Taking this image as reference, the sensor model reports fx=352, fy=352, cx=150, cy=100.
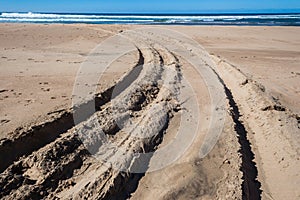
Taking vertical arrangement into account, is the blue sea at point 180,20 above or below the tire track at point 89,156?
below

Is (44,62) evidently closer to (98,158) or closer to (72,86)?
(72,86)

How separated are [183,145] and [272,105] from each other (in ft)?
9.61

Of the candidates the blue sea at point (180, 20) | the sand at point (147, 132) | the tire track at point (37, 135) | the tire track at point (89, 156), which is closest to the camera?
the tire track at point (89, 156)

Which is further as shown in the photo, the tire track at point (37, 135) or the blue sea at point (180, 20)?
the blue sea at point (180, 20)

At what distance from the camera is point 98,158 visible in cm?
538

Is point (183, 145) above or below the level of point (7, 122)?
below

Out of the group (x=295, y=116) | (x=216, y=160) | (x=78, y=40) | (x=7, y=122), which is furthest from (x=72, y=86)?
(x=78, y=40)

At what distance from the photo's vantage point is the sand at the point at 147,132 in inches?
189

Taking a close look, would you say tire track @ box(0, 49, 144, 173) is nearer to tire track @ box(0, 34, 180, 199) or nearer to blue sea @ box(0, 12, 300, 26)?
tire track @ box(0, 34, 180, 199)

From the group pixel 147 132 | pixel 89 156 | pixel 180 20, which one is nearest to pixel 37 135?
pixel 89 156

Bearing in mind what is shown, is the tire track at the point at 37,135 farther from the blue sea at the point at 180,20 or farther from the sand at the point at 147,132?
the blue sea at the point at 180,20

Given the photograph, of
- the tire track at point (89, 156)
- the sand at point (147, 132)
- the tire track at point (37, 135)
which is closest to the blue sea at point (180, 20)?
the sand at point (147, 132)

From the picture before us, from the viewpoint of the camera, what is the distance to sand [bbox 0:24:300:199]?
479cm

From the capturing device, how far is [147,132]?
6.35m
